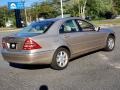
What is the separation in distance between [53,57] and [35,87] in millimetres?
1620

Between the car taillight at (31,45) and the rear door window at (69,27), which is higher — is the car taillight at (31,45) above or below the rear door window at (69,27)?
below

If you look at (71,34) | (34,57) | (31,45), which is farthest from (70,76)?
(71,34)

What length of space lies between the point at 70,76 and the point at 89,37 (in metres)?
2.37

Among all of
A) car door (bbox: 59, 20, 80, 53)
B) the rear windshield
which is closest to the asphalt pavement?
car door (bbox: 59, 20, 80, 53)

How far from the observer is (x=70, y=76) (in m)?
7.44

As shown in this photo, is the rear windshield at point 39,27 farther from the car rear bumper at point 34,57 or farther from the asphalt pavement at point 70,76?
the asphalt pavement at point 70,76

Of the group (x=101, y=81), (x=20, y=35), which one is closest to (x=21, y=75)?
(x=20, y=35)

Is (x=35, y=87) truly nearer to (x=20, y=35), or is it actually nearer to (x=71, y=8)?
(x=20, y=35)

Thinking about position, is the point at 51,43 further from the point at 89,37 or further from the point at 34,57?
the point at 89,37

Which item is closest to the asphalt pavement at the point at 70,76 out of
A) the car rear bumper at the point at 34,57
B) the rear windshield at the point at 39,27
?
the car rear bumper at the point at 34,57

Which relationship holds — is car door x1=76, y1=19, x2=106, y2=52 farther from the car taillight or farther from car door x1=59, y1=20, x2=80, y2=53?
the car taillight

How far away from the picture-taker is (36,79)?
7.42 meters

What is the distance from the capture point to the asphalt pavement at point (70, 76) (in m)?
6.59

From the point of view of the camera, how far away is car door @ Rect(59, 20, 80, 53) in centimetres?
859
